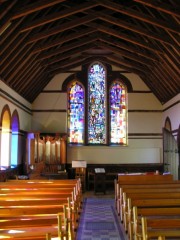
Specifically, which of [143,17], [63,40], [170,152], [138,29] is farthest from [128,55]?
A: [170,152]

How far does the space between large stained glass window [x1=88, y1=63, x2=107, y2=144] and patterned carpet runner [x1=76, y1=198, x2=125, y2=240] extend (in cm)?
518

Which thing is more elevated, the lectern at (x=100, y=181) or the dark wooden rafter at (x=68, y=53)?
the dark wooden rafter at (x=68, y=53)

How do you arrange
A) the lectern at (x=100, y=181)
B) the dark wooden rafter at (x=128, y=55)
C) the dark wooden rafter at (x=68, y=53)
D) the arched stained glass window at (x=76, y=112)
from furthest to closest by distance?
the arched stained glass window at (x=76, y=112) → the dark wooden rafter at (x=68, y=53) → the dark wooden rafter at (x=128, y=55) → the lectern at (x=100, y=181)

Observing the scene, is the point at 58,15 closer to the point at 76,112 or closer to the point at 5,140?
the point at 5,140

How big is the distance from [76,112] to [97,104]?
106cm

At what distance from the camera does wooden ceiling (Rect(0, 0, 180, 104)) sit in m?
8.88

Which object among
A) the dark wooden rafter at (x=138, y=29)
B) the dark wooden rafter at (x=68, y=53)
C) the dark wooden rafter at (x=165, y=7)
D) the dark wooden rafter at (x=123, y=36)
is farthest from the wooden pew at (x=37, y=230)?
the dark wooden rafter at (x=68, y=53)

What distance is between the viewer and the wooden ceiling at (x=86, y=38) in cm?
888

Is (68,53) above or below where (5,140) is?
above

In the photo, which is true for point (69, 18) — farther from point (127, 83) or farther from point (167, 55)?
point (127, 83)

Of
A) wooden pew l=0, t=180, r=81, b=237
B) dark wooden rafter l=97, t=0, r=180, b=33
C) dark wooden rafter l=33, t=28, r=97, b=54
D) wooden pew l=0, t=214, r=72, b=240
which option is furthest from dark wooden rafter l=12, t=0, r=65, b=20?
wooden pew l=0, t=214, r=72, b=240

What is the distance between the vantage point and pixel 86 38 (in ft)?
41.9

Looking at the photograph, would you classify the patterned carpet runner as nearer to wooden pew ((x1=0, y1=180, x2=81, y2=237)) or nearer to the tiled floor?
the tiled floor

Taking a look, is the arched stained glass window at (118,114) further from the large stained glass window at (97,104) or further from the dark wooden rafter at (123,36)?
the dark wooden rafter at (123,36)
